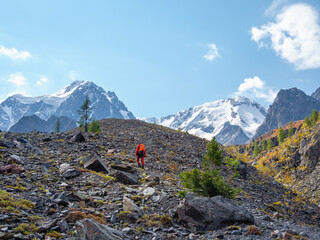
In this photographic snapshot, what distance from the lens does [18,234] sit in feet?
20.7

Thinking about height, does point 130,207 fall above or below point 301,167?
below

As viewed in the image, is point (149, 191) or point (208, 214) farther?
point (149, 191)

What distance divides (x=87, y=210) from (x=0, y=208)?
3.04 metres

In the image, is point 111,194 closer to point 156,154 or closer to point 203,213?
point 203,213

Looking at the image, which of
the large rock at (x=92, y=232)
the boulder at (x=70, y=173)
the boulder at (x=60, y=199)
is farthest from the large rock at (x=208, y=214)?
the boulder at (x=70, y=173)

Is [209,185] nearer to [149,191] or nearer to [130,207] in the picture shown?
[149,191]

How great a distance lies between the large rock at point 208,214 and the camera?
855 cm

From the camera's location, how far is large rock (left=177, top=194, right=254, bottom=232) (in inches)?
337

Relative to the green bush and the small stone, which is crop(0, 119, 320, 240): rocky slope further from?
the green bush

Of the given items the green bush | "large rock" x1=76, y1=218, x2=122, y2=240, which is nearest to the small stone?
the green bush

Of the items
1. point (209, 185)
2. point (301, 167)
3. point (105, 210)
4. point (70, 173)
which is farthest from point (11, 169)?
point (301, 167)

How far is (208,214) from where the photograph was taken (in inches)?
342

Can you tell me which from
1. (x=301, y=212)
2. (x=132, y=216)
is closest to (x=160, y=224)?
(x=132, y=216)

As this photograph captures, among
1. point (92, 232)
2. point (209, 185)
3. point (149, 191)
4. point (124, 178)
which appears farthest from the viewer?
point (124, 178)
